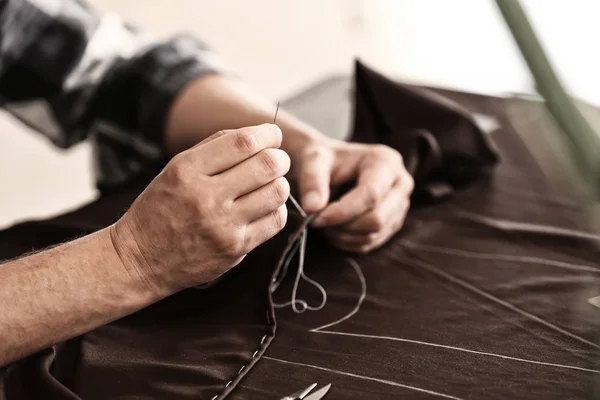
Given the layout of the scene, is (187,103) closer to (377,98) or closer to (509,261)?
(377,98)

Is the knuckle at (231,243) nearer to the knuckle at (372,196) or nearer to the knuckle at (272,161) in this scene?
the knuckle at (272,161)

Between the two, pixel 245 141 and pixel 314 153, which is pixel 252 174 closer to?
pixel 245 141

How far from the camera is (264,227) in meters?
0.52

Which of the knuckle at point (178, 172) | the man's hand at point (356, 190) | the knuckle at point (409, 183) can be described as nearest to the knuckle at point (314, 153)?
the man's hand at point (356, 190)

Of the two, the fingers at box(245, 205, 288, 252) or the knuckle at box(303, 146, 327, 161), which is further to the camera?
the knuckle at box(303, 146, 327, 161)

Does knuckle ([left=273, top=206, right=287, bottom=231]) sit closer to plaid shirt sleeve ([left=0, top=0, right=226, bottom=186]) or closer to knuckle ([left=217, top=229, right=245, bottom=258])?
knuckle ([left=217, top=229, right=245, bottom=258])

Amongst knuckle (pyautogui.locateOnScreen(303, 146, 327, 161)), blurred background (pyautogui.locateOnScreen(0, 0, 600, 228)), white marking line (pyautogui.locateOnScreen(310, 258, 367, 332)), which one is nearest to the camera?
white marking line (pyautogui.locateOnScreen(310, 258, 367, 332))

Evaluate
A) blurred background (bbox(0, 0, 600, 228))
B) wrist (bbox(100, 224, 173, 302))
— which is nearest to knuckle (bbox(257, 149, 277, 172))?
wrist (bbox(100, 224, 173, 302))

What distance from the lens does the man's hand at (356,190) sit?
0.65 m

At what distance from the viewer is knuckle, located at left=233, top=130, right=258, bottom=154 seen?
49cm

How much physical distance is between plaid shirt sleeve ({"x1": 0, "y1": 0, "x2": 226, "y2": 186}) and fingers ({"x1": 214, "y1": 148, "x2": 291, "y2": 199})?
406 mm

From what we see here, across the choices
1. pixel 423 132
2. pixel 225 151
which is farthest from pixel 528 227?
pixel 225 151

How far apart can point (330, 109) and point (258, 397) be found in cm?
75

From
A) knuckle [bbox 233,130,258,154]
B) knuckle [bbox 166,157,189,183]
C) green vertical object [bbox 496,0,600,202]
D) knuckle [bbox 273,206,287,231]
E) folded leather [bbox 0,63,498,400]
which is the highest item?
green vertical object [bbox 496,0,600,202]
